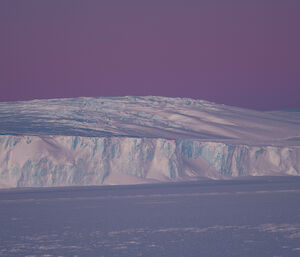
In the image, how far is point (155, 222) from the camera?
39.7 m

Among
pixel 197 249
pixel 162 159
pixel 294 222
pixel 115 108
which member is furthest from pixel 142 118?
pixel 197 249

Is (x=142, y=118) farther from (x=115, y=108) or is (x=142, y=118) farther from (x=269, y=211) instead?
(x=269, y=211)

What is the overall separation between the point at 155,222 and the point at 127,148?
110 feet

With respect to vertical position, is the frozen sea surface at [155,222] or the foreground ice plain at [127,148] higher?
the foreground ice plain at [127,148]

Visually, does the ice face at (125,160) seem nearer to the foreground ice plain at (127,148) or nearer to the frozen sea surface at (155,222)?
the foreground ice plain at (127,148)

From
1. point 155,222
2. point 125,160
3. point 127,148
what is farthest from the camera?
point 127,148

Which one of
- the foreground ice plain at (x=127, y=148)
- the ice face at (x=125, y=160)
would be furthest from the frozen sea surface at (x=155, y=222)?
the foreground ice plain at (x=127, y=148)

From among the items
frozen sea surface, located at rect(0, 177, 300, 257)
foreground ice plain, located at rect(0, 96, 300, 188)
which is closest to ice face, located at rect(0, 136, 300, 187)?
foreground ice plain, located at rect(0, 96, 300, 188)

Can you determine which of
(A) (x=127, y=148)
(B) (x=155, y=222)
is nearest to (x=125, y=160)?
(A) (x=127, y=148)

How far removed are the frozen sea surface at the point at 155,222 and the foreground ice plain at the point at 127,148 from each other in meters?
3.66

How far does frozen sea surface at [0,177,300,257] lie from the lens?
30.0 metres

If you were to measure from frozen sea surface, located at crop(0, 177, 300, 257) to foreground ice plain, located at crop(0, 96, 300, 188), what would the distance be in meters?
3.66

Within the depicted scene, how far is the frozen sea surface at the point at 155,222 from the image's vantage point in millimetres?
30031

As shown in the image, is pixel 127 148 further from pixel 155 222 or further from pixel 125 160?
pixel 155 222
